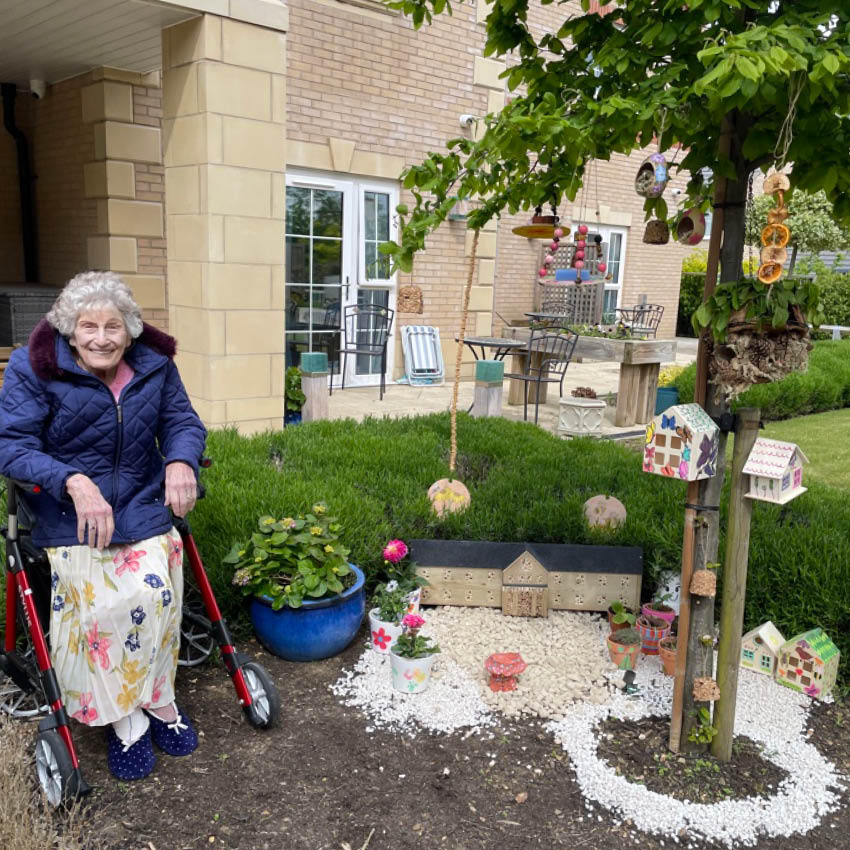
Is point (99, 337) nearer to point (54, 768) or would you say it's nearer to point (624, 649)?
point (54, 768)

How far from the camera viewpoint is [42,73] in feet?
23.0

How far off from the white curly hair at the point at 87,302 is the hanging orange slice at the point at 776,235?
1.93 meters

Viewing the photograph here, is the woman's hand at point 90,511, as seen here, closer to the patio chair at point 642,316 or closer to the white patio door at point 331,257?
the white patio door at point 331,257

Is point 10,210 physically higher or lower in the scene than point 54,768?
higher

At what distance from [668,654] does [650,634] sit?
0.71 feet

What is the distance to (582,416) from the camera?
7.33m

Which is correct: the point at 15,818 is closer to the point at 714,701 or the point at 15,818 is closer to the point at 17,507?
the point at 17,507

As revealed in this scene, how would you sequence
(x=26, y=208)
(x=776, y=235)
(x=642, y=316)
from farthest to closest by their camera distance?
(x=642, y=316) < (x=26, y=208) < (x=776, y=235)

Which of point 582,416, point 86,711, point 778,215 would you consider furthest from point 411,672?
point 582,416

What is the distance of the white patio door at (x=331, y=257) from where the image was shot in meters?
8.76

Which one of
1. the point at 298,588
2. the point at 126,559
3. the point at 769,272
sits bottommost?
the point at 298,588

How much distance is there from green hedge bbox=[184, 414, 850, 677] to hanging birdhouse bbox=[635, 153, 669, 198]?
5.40 ft

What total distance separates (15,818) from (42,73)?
22.4 feet

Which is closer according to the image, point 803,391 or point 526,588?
point 526,588
